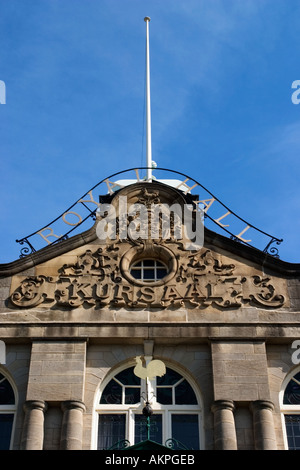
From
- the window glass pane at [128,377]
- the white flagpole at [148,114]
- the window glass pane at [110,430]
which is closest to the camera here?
the window glass pane at [110,430]

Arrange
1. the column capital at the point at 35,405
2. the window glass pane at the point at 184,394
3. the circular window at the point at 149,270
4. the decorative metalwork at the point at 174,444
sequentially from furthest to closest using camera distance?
the circular window at the point at 149,270
the window glass pane at the point at 184,394
the column capital at the point at 35,405
the decorative metalwork at the point at 174,444

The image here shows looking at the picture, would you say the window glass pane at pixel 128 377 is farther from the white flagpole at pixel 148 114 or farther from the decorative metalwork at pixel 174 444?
the white flagpole at pixel 148 114

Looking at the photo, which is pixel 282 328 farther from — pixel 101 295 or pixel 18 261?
pixel 18 261

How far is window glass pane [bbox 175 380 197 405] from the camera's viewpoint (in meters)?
20.9

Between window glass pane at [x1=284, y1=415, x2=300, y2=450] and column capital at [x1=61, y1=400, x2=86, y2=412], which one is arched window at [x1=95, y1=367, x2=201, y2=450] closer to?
column capital at [x1=61, y1=400, x2=86, y2=412]

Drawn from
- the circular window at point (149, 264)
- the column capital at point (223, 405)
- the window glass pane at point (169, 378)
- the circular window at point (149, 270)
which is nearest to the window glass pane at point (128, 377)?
the window glass pane at point (169, 378)

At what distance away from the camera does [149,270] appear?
76.8 ft

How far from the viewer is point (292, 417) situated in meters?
20.7

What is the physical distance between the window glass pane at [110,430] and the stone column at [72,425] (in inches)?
25.3

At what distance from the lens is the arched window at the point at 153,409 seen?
20344 mm

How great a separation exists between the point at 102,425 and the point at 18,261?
509 centimetres

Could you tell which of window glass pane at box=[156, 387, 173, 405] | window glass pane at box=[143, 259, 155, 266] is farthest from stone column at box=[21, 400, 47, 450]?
window glass pane at box=[143, 259, 155, 266]
